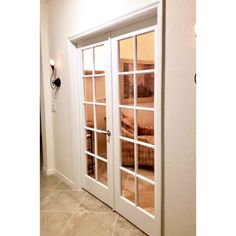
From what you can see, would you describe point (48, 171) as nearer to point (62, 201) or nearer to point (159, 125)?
point (62, 201)

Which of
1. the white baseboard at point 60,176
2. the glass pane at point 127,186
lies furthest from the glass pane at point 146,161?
the white baseboard at point 60,176

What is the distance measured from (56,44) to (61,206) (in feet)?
7.63

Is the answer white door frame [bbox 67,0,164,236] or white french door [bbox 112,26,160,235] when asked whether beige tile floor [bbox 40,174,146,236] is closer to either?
white french door [bbox 112,26,160,235]

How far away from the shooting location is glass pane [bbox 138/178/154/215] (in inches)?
93.2

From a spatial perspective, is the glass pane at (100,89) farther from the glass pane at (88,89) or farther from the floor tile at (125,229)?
the floor tile at (125,229)

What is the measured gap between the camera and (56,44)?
3.40 m

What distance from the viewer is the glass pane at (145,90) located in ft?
6.95

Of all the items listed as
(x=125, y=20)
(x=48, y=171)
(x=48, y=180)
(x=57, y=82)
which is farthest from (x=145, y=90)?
(x=48, y=171)

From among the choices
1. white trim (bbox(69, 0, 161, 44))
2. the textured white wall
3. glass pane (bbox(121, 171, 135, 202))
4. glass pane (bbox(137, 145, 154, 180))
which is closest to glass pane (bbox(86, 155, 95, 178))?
glass pane (bbox(121, 171, 135, 202))

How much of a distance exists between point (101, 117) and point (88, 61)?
764mm

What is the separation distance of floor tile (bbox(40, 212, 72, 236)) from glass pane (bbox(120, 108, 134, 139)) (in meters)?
1.18
